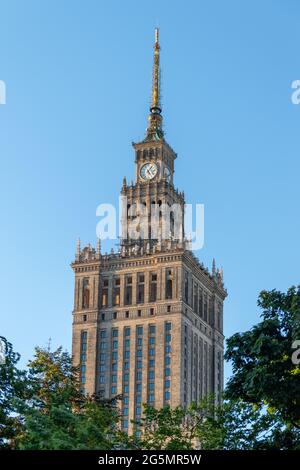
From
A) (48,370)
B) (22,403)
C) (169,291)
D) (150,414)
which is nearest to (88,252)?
(169,291)

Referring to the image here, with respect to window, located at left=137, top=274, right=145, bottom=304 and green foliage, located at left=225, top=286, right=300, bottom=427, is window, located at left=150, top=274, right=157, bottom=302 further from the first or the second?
green foliage, located at left=225, top=286, right=300, bottom=427

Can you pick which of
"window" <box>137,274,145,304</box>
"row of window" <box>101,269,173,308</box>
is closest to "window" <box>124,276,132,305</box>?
"row of window" <box>101,269,173,308</box>

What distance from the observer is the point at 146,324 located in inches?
7195

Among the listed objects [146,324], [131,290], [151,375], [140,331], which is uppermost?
[131,290]

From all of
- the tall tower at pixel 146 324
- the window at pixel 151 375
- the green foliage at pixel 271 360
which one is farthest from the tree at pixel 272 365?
the window at pixel 151 375

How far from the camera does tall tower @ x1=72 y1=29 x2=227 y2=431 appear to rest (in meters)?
178

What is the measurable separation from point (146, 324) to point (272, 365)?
125 metres

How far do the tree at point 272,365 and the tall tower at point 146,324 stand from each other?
113 meters

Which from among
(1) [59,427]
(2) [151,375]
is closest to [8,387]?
(1) [59,427]

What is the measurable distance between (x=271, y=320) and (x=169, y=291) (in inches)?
4881

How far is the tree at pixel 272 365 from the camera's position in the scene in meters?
57.4

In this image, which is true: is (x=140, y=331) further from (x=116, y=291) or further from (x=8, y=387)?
(x=8, y=387)
